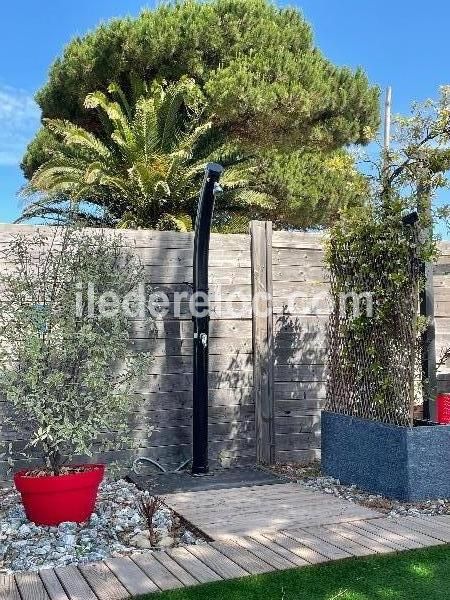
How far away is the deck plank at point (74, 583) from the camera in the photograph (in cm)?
290

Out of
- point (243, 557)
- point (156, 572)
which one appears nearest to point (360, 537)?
point (243, 557)

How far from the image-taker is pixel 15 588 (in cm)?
300

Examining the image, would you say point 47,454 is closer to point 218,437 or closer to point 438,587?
point 218,437

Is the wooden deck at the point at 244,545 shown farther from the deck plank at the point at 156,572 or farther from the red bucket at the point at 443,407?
the red bucket at the point at 443,407

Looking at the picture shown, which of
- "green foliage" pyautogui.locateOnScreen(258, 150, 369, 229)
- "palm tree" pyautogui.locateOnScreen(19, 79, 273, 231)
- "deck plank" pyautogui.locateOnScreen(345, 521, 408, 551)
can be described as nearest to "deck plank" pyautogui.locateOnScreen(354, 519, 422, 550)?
"deck plank" pyautogui.locateOnScreen(345, 521, 408, 551)

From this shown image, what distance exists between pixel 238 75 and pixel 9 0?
353 inches

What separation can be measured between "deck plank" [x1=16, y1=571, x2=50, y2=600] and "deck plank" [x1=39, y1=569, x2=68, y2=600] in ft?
0.06

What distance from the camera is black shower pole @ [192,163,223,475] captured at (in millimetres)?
5191

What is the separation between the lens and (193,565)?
3260 mm

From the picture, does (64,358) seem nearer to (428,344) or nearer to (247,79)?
(428,344)

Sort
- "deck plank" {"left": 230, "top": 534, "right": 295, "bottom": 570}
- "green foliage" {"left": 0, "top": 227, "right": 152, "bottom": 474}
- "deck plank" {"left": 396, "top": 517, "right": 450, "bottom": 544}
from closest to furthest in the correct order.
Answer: "deck plank" {"left": 230, "top": 534, "right": 295, "bottom": 570} → "deck plank" {"left": 396, "top": 517, "right": 450, "bottom": 544} → "green foliage" {"left": 0, "top": 227, "right": 152, "bottom": 474}

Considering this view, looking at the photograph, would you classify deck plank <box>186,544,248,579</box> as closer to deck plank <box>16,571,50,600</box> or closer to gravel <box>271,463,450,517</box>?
deck plank <box>16,571,50,600</box>

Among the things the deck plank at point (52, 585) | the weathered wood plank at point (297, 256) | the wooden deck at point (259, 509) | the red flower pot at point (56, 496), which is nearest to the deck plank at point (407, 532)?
the wooden deck at point (259, 509)

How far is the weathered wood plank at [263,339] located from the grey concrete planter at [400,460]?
889mm
